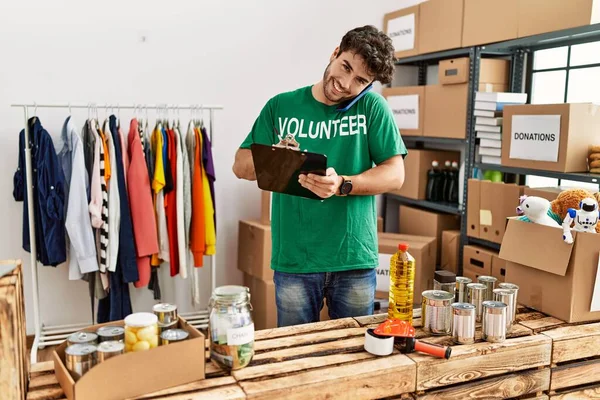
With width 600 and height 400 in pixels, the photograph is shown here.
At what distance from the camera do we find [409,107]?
13.1 feet

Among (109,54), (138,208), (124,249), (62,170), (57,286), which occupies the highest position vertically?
(109,54)

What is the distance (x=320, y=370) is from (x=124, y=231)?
213cm

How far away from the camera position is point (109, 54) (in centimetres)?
356

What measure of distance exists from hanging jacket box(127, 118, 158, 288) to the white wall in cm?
53

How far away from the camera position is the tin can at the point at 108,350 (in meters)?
1.23

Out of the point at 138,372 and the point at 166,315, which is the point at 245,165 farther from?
the point at 138,372

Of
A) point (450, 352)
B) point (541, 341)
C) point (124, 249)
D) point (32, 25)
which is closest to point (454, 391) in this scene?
point (450, 352)

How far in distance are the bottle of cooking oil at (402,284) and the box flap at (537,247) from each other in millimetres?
465

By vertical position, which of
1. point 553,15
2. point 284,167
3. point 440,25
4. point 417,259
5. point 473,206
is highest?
point 440,25

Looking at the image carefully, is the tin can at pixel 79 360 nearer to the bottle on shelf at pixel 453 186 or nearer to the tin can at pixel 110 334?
the tin can at pixel 110 334

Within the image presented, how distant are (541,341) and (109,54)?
118 inches

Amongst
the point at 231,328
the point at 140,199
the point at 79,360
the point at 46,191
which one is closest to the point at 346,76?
the point at 231,328

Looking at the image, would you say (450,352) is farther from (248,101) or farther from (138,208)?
(248,101)

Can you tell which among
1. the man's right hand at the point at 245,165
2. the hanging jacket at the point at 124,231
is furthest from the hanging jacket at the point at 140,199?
the man's right hand at the point at 245,165
